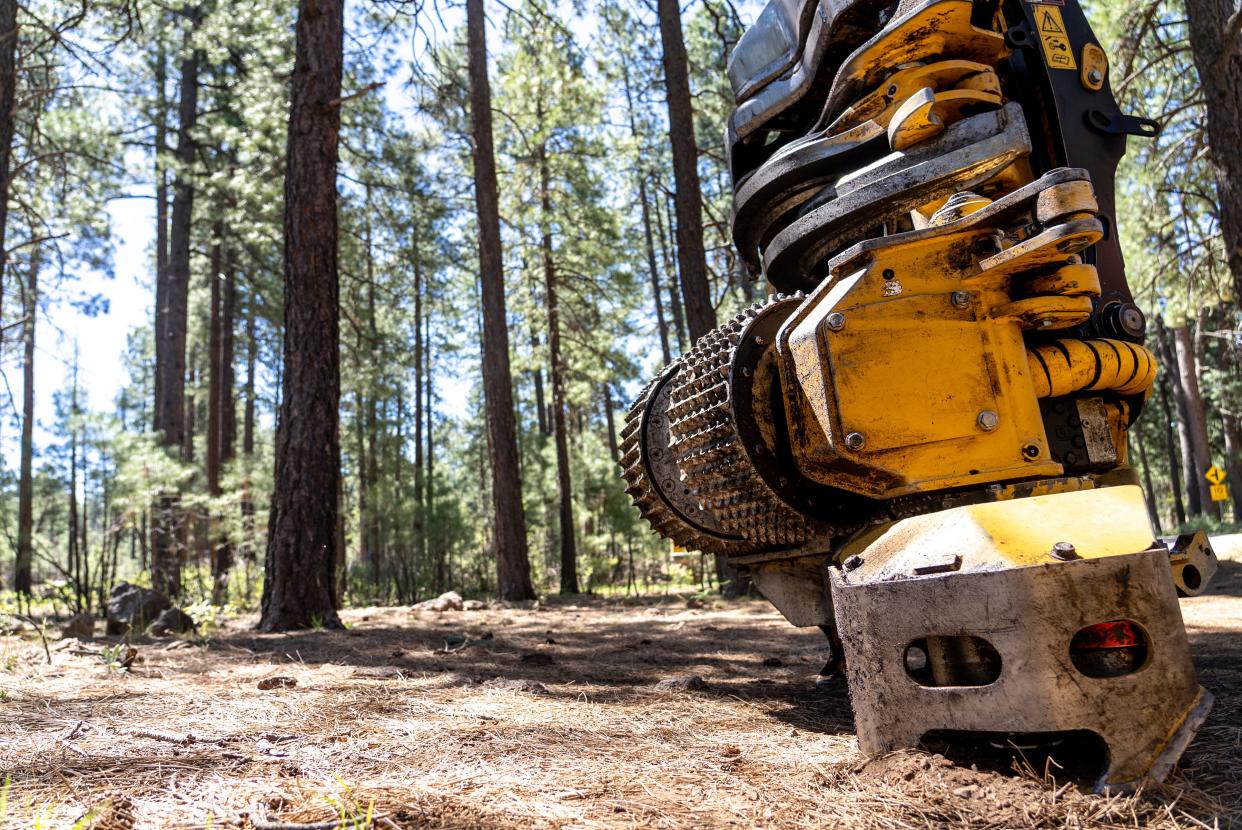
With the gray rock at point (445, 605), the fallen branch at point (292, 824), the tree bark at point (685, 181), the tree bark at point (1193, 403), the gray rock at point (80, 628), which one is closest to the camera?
the fallen branch at point (292, 824)

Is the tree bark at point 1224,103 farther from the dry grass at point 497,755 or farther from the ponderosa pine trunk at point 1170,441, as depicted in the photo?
the ponderosa pine trunk at point 1170,441

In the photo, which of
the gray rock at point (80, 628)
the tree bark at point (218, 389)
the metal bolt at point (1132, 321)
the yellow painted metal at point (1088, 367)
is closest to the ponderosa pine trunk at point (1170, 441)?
the tree bark at point (218, 389)

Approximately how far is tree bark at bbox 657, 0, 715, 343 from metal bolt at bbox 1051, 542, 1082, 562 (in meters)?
6.70

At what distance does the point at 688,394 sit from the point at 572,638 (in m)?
3.61

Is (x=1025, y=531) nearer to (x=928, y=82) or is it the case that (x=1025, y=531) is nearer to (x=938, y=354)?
(x=938, y=354)

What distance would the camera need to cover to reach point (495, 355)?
1127 cm

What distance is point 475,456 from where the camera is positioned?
2902 cm

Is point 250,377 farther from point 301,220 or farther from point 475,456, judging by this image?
point 301,220

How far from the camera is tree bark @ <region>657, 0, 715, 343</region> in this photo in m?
8.66

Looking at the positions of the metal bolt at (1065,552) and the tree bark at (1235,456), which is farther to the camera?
the tree bark at (1235,456)

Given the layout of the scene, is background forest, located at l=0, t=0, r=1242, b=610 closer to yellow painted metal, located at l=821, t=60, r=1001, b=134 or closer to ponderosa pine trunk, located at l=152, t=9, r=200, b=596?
ponderosa pine trunk, located at l=152, t=9, r=200, b=596

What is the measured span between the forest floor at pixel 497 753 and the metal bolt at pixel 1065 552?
511 millimetres

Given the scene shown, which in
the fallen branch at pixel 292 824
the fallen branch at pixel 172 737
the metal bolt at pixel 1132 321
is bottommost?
the fallen branch at pixel 292 824

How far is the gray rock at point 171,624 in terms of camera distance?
238 inches
